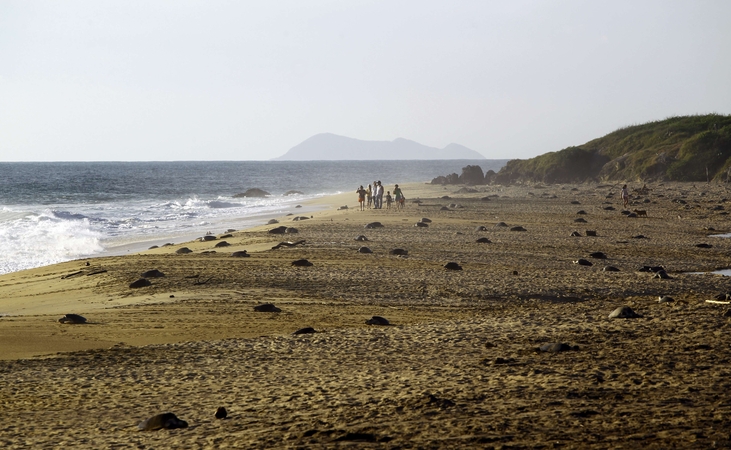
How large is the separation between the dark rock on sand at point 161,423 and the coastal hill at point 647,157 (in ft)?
162

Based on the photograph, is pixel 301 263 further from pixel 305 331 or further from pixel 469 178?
pixel 469 178

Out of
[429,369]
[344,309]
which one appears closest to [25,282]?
[344,309]

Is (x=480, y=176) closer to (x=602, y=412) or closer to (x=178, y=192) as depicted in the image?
(x=178, y=192)

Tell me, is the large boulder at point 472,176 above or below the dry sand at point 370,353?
above

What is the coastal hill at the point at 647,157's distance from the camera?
5412 cm

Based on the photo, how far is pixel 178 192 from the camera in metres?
75.0

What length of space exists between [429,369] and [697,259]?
1204 centimetres

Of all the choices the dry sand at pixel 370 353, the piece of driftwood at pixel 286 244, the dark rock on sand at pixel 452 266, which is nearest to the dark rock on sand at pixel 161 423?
the dry sand at pixel 370 353

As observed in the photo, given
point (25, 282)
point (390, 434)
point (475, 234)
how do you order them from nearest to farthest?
point (390, 434) < point (25, 282) < point (475, 234)

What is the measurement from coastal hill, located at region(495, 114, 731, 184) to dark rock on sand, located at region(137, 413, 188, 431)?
49393 millimetres

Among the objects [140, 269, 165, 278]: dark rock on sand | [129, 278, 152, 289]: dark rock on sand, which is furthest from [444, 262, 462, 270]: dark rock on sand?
[129, 278, 152, 289]: dark rock on sand

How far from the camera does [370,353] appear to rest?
867 cm

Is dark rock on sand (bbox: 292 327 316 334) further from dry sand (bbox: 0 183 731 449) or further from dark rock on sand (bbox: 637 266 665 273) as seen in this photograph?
dark rock on sand (bbox: 637 266 665 273)

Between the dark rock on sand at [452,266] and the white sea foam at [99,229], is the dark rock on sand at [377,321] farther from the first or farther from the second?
Result: the white sea foam at [99,229]
